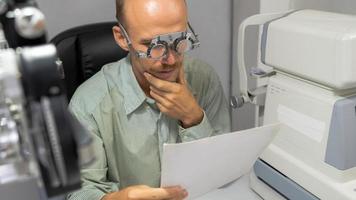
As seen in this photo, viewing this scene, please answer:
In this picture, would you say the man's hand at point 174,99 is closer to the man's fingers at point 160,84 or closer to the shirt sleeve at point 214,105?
the man's fingers at point 160,84

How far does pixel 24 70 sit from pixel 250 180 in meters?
1.02

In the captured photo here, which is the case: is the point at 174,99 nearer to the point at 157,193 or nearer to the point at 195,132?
the point at 195,132

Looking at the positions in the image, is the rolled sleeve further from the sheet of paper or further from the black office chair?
the black office chair

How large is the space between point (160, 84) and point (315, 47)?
41 centimetres

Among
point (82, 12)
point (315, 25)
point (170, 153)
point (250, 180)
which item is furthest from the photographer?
point (82, 12)

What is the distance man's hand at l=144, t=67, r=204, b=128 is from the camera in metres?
1.11

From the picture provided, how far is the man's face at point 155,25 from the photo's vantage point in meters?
1.05

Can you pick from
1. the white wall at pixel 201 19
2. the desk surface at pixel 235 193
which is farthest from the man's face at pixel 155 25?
the white wall at pixel 201 19

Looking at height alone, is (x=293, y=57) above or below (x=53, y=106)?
below

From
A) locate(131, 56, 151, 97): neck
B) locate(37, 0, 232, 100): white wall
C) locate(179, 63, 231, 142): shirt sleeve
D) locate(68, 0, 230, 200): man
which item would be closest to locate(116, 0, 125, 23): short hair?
locate(68, 0, 230, 200): man

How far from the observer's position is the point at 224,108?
1.40 metres

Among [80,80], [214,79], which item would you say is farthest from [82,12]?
[214,79]

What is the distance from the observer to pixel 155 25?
3.45 ft

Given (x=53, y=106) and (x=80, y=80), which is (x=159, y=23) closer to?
(x=80, y=80)
